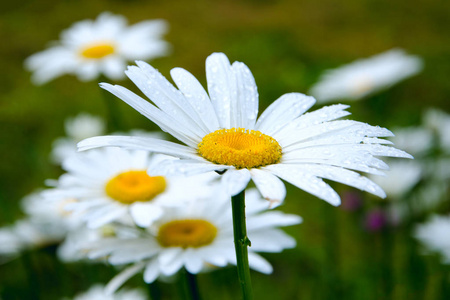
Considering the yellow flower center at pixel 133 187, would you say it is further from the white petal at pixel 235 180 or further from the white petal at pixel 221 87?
the white petal at pixel 235 180

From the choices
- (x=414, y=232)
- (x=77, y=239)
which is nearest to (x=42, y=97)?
(x=77, y=239)

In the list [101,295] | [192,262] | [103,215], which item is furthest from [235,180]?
[101,295]

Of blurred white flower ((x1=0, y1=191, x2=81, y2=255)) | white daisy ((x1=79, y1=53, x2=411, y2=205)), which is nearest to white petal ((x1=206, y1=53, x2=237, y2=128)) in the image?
white daisy ((x1=79, y1=53, x2=411, y2=205))

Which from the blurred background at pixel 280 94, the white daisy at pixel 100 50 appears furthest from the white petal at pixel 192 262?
the white daisy at pixel 100 50

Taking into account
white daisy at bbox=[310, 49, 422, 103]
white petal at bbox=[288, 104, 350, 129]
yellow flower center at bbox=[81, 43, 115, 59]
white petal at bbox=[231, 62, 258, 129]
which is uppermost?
yellow flower center at bbox=[81, 43, 115, 59]

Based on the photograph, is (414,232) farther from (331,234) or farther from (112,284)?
(112,284)

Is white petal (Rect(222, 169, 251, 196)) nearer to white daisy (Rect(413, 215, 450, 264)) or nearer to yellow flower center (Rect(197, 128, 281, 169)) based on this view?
yellow flower center (Rect(197, 128, 281, 169))
